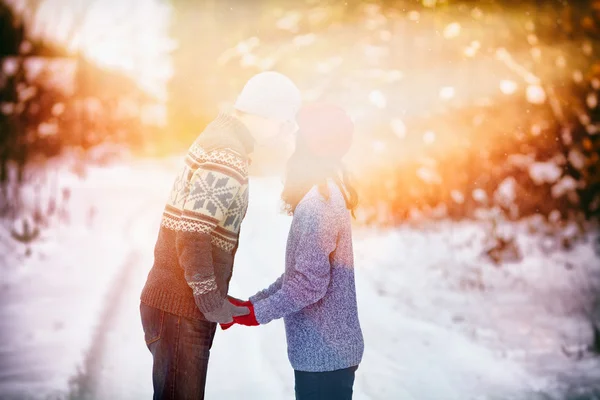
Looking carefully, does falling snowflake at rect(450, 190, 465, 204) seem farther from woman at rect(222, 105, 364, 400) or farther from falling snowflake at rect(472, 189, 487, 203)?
woman at rect(222, 105, 364, 400)

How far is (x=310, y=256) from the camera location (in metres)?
2.19

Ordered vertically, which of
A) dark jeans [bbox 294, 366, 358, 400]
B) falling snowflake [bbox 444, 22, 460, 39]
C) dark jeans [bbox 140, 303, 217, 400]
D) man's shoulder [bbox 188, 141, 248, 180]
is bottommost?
dark jeans [bbox 294, 366, 358, 400]

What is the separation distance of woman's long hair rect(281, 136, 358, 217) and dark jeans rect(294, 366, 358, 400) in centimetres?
73

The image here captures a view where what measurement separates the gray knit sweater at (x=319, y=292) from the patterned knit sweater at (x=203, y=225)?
27 cm

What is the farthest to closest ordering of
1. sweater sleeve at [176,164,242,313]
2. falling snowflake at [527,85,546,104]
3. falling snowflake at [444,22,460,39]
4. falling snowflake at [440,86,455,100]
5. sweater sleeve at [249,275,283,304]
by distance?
falling snowflake at [440,86,455,100] < falling snowflake at [527,85,546,104] < falling snowflake at [444,22,460,39] < sweater sleeve at [249,275,283,304] < sweater sleeve at [176,164,242,313]

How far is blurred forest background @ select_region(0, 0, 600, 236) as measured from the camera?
24.3 ft

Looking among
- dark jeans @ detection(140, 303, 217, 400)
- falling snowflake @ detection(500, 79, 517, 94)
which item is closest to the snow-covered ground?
dark jeans @ detection(140, 303, 217, 400)

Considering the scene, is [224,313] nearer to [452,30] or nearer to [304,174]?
[304,174]

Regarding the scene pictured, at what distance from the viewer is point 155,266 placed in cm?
238

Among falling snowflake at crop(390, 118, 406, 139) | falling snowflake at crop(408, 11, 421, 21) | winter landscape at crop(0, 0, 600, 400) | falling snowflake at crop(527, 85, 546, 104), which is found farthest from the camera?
falling snowflake at crop(390, 118, 406, 139)

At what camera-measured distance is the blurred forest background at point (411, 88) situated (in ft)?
24.3

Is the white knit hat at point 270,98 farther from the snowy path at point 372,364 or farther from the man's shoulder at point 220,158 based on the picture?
the snowy path at point 372,364

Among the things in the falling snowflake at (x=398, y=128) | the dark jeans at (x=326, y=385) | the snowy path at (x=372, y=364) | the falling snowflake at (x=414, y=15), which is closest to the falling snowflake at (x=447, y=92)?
the falling snowflake at (x=398, y=128)

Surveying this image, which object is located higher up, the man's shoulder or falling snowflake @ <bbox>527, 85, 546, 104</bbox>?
the man's shoulder
